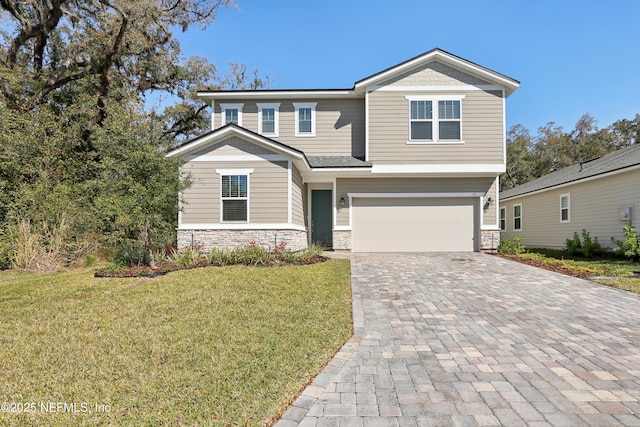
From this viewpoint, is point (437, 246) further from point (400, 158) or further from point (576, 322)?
point (576, 322)

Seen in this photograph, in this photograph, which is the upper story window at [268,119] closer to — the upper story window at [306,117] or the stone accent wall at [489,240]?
the upper story window at [306,117]

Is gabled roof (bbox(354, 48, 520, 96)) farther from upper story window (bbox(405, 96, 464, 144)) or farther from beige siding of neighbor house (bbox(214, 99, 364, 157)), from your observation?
beige siding of neighbor house (bbox(214, 99, 364, 157))

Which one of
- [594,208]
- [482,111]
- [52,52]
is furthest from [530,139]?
[52,52]

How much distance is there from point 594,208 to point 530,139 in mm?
24608

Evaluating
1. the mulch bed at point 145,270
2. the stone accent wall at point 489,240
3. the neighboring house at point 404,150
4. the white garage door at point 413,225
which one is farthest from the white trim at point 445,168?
the mulch bed at point 145,270

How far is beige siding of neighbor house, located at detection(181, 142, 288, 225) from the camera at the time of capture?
36.9ft

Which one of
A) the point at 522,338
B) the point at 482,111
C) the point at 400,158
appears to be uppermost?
the point at 482,111

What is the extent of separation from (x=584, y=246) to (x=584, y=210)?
1801 millimetres

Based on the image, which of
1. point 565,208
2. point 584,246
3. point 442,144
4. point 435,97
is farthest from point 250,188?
point 565,208

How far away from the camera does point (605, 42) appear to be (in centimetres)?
1175

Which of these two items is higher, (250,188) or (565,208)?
(250,188)

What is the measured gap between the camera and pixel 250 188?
11289mm

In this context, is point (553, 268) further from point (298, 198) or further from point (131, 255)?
point (131, 255)

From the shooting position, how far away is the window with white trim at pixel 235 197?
1130 cm
